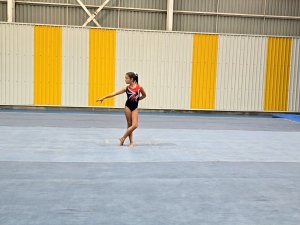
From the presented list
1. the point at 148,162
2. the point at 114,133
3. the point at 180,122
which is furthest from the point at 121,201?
the point at 180,122

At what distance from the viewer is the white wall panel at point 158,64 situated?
17234 mm

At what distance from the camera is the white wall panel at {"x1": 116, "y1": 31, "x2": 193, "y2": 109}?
17234mm

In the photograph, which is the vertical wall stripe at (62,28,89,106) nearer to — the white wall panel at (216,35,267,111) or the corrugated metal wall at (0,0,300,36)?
the corrugated metal wall at (0,0,300,36)

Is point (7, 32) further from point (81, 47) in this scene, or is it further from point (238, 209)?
point (238, 209)

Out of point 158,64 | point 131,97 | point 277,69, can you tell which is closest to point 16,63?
point 158,64

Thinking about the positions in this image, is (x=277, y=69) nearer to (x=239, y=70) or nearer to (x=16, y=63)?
(x=239, y=70)

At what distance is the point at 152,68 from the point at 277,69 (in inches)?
221

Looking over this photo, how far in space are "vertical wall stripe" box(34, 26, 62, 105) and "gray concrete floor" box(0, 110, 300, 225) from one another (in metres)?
5.01

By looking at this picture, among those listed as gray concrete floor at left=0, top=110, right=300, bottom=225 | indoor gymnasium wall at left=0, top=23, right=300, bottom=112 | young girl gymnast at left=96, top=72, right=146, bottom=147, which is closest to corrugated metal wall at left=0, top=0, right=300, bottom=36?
indoor gymnasium wall at left=0, top=23, right=300, bottom=112

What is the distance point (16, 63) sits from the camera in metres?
16.8

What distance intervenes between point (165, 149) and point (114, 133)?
108 inches

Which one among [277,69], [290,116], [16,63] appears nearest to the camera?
[16,63]

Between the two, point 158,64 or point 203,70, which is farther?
point 203,70

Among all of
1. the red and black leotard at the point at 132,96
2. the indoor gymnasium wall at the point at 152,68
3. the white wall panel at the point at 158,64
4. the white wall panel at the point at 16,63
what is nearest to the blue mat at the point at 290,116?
the indoor gymnasium wall at the point at 152,68
